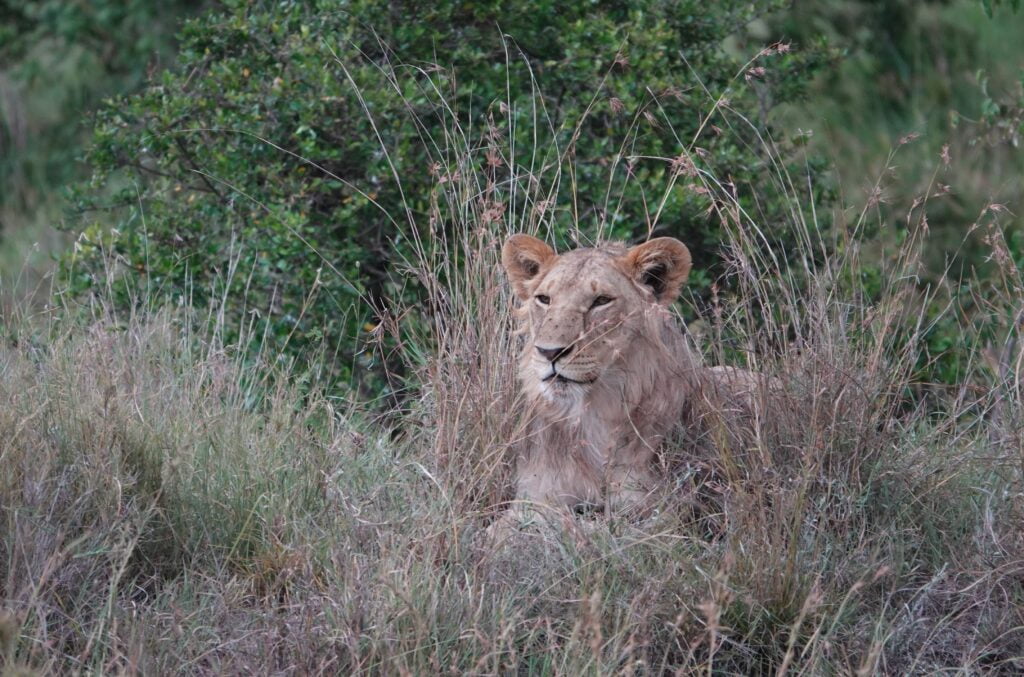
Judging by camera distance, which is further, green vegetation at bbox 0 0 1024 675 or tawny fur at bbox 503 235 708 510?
tawny fur at bbox 503 235 708 510

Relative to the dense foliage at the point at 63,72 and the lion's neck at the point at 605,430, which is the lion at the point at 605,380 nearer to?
the lion's neck at the point at 605,430

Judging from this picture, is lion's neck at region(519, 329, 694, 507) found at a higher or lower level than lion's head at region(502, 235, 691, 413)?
A: lower

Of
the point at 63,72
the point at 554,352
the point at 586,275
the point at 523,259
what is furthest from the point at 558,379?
the point at 63,72

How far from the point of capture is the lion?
4.40 meters

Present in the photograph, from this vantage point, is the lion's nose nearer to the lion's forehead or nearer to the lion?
the lion

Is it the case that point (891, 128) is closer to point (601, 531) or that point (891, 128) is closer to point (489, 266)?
point (489, 266)

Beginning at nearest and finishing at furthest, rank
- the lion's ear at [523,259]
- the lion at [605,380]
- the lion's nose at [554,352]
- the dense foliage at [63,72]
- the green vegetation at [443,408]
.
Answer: the green vegetation at [443,408]
the lion's nose at [554,352]
the lion at [605,380]
the lion's ear at [523,259]
the dense foliage at [63,72]

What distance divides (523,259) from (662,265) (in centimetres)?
45

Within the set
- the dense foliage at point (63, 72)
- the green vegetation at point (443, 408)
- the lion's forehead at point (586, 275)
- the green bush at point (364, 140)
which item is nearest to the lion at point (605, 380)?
the lion's forehead at point (586, 275)

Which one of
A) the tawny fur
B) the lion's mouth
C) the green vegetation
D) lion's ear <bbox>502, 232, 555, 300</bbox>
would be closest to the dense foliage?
the green vegetation

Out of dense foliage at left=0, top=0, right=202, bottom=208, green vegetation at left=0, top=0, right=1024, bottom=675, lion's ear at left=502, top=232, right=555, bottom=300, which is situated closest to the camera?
green vegetation at left=0, top=0, right=1024, bottom=675

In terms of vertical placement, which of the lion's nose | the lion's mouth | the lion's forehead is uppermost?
the lion's forehead

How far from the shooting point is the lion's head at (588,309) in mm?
4309

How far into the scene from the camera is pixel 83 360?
468 centimetres
